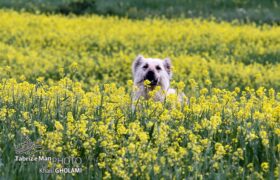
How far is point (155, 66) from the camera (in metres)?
10.4

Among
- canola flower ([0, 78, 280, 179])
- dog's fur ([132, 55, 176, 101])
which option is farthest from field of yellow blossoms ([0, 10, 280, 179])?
dog's fur ([132, 55, 176, 101])

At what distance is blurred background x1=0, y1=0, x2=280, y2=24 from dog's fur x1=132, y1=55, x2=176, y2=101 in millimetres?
15444

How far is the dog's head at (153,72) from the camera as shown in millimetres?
10133

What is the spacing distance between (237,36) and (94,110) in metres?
14.7

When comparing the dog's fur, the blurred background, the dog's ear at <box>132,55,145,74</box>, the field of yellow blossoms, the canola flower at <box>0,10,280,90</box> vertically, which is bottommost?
the field of yellow blossoms

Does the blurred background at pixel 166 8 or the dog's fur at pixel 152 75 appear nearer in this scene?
the dog's fur at pixel 152 75

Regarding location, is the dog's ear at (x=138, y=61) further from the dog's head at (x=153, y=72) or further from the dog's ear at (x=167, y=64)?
the dog's ear at (x=167, y=64)

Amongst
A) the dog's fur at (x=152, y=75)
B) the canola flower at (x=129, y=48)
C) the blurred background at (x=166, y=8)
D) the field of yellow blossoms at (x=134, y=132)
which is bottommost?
the field of yellow blossoms at (x=134, y=132)

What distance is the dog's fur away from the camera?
10102mm

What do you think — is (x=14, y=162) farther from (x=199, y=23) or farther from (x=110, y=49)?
(x=199, y=23)

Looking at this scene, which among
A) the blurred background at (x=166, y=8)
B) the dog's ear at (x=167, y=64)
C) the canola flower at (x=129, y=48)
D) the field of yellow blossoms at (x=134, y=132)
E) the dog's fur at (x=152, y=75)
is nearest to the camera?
the field of yellow blossoms at (x=134, y=132)

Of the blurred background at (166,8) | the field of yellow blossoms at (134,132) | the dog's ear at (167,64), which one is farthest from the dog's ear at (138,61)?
the blurred background at (166,8)

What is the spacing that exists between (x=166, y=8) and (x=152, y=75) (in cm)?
1768

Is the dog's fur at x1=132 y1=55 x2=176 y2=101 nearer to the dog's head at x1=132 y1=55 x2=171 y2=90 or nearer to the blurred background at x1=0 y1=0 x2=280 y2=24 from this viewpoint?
the dog's head at x1=132 y1=55 x2=171 y2=90
